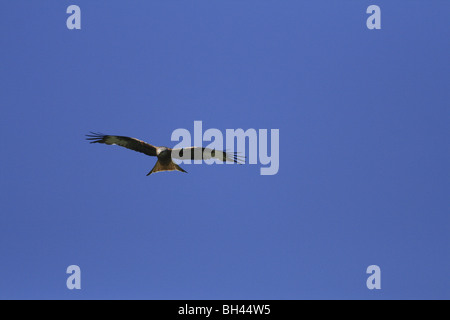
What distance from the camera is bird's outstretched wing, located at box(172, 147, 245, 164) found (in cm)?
2129

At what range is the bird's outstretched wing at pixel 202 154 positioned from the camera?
21286mm

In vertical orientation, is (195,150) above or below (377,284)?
above

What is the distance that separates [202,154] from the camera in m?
21.5

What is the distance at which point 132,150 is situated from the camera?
22.7 m
